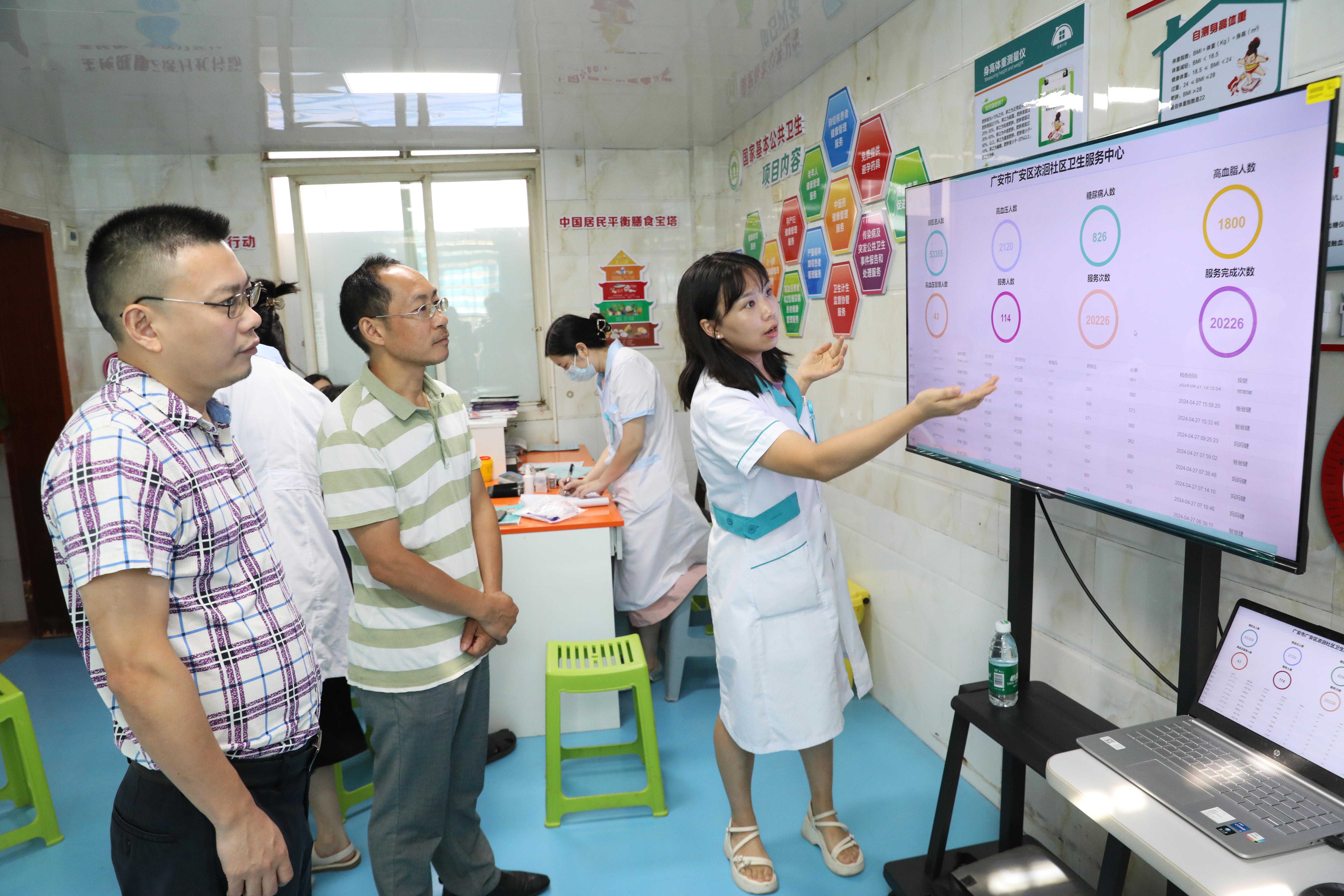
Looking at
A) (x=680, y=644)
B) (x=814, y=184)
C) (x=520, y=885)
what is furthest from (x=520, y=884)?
(x=814, y=184)

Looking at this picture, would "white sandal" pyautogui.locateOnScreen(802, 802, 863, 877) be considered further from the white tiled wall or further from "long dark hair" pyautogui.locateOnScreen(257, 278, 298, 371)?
"long dark hair" pyautogui.locateOnScreen(257, 278, 298, 371)

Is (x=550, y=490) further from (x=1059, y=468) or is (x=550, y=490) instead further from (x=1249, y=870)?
(x=1249, y=870)

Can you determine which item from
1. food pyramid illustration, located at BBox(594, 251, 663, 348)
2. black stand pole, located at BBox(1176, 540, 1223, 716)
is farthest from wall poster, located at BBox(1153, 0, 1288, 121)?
food pyramid illustration, located at BBox(594, 251, 663, 348)

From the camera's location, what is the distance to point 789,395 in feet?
6.30

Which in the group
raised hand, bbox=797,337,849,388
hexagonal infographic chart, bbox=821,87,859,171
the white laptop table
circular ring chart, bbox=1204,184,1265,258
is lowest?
the white laptop table

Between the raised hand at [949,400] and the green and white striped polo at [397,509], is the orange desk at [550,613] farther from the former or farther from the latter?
the raised hand at [949,400]

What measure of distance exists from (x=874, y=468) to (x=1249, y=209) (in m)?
1.77

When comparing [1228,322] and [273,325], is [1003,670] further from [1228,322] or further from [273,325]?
[273,325]

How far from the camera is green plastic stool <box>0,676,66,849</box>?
7.37 ft

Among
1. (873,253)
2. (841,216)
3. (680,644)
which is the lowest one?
(680,644)

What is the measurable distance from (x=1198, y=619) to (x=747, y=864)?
125 centimetres

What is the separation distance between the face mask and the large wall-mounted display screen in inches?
73.1

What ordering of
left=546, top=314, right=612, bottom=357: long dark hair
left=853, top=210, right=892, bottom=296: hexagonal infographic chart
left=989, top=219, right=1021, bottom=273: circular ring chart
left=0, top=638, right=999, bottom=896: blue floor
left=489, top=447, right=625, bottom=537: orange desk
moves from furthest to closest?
left=546, top=314, right=612, bottom=357: long dark hair < left=489, top=447, right=625, bottom=537: orange desk < left=853, top=210, right=892, bottom=296: hexagonal infographic chart < left=0, top=638, right=999, bottom=896: blue floor < left=989, top=219, right=1021, bottom=273: circular ring chart

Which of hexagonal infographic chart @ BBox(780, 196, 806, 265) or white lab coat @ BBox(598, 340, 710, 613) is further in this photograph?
hexagonal infographic chart @ BBox(780, 196, 806, 265)
